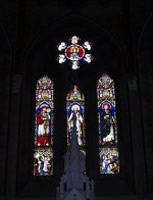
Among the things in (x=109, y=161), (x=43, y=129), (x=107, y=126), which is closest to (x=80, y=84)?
(x=107, y=126)

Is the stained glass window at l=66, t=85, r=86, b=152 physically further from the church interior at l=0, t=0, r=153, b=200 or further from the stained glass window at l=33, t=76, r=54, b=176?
the stained glass window at l=33, t=76, r=54, b=176

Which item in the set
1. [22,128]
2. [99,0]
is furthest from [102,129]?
[99,0]

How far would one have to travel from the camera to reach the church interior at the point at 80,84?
474 inches

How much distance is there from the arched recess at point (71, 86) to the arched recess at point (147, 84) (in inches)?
21.2

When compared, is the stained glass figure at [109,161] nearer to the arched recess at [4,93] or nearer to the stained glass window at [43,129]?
the stained glass window at [43,129]

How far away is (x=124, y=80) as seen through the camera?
13.4m

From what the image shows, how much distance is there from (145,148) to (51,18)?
5269 millimetres

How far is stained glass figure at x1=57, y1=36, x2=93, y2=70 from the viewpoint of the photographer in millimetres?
14586

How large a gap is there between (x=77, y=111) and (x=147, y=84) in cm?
233

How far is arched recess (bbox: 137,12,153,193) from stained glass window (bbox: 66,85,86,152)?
201cm

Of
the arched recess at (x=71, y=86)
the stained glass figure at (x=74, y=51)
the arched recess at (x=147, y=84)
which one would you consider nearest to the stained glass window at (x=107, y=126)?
the arched recess at (x=71, y=86)

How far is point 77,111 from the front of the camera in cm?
1377

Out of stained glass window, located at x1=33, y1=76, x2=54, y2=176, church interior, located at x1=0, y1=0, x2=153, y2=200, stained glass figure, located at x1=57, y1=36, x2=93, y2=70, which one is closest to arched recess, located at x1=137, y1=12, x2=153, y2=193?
church interior, located at x1=0, y1=0, x2=153, y2=200

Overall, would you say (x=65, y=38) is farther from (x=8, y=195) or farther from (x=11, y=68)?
(x=8, y=195)
